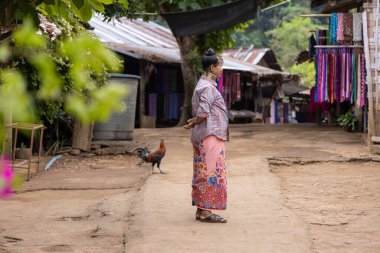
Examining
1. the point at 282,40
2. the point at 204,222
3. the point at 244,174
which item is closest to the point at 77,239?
the point at 204,222

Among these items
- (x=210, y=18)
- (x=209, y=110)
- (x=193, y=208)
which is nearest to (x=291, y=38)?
(x=210, y=18)

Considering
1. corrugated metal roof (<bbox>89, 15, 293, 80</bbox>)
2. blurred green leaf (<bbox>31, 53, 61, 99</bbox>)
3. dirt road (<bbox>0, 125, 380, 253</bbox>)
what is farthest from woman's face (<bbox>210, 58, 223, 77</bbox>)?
corrugated metal roof (<bbox>89, 15, 293, 80</bbox>)

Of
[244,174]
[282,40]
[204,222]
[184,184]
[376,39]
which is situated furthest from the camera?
[282,40]

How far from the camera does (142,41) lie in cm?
2017

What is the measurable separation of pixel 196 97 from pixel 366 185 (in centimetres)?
325

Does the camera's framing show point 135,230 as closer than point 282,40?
Yes

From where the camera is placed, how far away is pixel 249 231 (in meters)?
4.89

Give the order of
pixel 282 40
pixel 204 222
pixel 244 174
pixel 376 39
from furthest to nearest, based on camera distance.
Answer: pixel 282 40 → pixel 376 39 → pixel 244 174 → pixel 204 222

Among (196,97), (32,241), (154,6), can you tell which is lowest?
(32,241)

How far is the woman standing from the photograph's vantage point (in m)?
5.25

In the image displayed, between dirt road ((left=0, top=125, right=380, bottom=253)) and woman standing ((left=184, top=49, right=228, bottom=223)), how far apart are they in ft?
0.67

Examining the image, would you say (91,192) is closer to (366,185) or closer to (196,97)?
(196,97)

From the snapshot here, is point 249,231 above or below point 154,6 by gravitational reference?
below

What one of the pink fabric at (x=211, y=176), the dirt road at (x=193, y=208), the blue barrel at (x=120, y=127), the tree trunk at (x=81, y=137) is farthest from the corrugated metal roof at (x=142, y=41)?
the pink fabric at (x=211, y=176)
